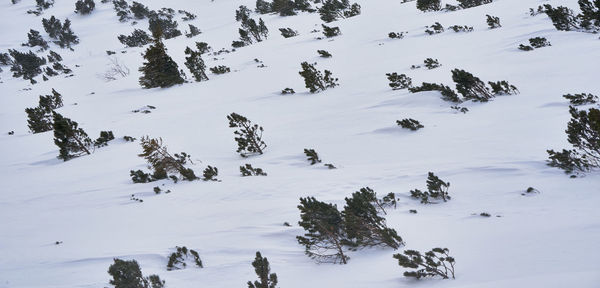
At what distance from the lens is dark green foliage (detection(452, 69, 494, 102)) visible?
7.63 m

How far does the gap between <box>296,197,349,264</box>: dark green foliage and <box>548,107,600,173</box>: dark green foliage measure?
288 cm

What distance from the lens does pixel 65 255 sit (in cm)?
463

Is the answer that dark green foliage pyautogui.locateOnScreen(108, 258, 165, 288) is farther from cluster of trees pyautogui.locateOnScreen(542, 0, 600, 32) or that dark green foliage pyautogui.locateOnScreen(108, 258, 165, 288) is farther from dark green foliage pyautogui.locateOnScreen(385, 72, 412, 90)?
cluster of trees pyautogui.locateOnScreen(542, 0, 600, 32)

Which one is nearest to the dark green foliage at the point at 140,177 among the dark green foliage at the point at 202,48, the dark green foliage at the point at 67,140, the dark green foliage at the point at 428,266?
the dark green foliage at the point at 67,140

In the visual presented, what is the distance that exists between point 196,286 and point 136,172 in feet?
13.1

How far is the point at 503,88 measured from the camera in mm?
7621

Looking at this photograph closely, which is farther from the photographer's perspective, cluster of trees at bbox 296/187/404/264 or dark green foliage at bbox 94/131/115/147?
dark green foliage at bbox 94/131/115/147

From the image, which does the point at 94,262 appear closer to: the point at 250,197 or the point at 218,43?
the point at 250,197

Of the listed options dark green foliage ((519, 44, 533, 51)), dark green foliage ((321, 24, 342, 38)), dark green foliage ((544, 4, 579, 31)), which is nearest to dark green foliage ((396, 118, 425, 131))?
dark green foliage ((519, 44, 533, 51))

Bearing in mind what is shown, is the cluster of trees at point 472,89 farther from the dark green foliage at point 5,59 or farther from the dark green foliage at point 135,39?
the dark green foliage at point 5,59

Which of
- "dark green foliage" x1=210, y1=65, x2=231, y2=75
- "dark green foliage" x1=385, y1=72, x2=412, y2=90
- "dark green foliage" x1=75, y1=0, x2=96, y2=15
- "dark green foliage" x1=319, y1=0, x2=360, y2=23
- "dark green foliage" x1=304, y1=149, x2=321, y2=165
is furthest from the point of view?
"dark green foliage" x1=75, y1=0, x2=96, y2=15

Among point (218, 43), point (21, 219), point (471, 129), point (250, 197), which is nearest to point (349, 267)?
point (250, 197)

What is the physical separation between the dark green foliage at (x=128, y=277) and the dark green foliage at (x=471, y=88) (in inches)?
271

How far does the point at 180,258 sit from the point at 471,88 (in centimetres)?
662
